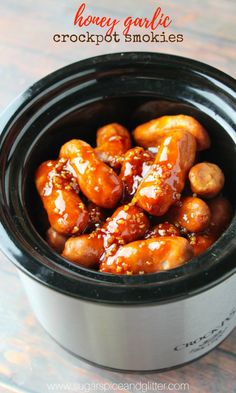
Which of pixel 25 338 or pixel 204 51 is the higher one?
pixel 204 51

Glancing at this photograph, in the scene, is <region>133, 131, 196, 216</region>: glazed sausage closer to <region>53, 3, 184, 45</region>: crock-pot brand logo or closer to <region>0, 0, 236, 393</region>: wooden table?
<region>0, 0, 236, 393</region>: wooden table

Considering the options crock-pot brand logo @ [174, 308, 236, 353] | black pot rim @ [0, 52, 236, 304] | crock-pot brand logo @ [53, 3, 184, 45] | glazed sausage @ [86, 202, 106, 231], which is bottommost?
crock-pot brand logo @ [174, 308, 236, 353]

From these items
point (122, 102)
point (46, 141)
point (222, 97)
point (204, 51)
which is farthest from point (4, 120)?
point (204, 51)

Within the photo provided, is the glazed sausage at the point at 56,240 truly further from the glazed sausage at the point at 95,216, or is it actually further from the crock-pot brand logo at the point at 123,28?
the crock-pot brand logo at the point at 123,28

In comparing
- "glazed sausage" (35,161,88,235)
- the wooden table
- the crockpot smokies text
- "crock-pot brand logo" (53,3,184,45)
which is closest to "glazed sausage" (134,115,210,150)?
the crockpot smokies text

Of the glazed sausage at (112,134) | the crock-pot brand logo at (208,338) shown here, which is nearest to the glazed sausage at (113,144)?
the glazed sausage at (112,134)

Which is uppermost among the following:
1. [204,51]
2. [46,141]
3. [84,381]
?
[204,51]

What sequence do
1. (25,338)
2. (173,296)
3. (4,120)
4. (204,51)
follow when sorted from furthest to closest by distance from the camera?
(204,51) → (25,338) → (4,120) → (173,296)

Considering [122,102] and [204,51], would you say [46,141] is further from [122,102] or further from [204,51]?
[204,51]

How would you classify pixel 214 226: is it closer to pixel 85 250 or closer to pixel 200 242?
pixel 200 242
